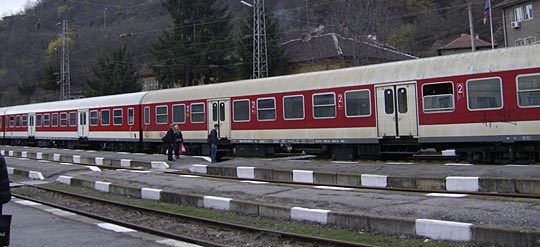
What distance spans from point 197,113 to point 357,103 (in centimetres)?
871

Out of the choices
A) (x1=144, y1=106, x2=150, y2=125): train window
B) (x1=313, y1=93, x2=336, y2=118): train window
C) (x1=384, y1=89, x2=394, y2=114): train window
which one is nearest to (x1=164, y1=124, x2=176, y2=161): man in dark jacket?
(x1=144, y1=106, x2=150, y2=125): train window

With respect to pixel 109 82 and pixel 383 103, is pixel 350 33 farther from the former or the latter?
pixel 109 82

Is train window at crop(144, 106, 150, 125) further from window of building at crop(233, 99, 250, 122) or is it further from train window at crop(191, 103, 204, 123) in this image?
window of building at crop(233, 99, 250, 122)

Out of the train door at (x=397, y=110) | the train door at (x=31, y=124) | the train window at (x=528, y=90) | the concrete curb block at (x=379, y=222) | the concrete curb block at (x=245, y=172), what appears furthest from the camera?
the train door at (x=31, y=124)

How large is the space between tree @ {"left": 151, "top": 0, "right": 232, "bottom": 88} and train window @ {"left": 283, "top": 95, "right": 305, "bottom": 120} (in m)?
33.6

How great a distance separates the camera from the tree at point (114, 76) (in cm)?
6303

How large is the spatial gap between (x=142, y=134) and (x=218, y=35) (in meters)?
29.1

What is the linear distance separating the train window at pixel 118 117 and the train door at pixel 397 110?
16625 mm

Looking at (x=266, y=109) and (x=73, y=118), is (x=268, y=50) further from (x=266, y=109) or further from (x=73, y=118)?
(x=266, y=109)

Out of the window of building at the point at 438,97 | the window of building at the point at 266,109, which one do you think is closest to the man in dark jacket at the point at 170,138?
the window of building at the point at 266,109

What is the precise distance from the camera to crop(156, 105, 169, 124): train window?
25.0 metres

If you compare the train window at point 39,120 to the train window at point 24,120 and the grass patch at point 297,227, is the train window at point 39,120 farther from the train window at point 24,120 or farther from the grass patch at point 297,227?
the grass patch at point 297,227

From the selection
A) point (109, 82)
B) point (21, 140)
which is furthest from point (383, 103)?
point (109, 82)

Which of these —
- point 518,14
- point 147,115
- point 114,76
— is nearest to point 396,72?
point 147,115
